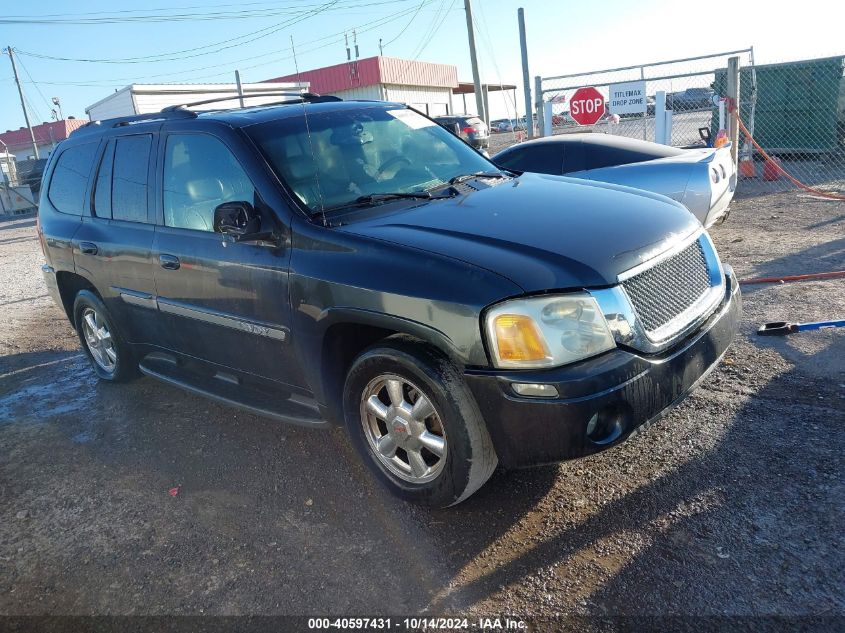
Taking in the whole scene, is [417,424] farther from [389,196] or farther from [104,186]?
[104,186]

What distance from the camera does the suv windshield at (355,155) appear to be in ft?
11.6

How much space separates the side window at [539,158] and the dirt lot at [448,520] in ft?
11.6

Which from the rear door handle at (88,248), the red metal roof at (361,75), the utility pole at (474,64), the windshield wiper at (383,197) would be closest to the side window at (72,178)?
the rear door handle at (88,248)

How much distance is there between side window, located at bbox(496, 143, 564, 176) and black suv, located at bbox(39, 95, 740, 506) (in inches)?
132

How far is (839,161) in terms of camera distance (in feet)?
45.8

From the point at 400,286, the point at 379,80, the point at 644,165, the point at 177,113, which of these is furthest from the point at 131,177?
the point at 379,80

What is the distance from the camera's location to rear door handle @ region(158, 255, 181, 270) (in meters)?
3.91

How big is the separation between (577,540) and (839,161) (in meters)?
14.4

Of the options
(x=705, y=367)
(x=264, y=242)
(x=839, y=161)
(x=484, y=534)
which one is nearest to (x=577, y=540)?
(x=484, y=534)

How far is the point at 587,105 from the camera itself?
41.3ft

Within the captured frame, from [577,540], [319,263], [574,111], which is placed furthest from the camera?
[574,111]

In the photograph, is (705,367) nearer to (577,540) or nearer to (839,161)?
(577,540)

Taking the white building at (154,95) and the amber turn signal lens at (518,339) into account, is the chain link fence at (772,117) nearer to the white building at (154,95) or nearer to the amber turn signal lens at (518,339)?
the amber turn signal lens at (518,339)

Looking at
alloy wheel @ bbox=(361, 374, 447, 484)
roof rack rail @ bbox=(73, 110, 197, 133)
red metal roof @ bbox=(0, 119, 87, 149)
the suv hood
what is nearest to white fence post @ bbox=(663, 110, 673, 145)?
the suv hood
